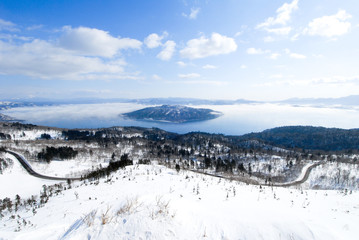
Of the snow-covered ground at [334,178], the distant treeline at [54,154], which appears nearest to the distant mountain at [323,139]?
the snow-covered ground at [334,178]

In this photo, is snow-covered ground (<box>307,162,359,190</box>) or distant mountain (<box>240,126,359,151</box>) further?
distant mountain (<box>240,126,359,151</box>)

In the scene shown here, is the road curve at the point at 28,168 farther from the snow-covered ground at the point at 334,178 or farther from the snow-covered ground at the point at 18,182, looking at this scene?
the snow-covered ground at the point at 334,178

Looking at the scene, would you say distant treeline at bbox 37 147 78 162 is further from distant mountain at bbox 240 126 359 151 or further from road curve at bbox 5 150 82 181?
distant mountain at bbox 240 126 359 151

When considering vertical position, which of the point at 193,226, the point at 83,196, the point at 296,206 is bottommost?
the point at 83,196

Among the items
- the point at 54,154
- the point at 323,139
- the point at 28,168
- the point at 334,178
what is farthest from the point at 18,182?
the point at 323,139

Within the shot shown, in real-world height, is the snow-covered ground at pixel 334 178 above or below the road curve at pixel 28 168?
below

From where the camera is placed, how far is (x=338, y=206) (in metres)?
8.22

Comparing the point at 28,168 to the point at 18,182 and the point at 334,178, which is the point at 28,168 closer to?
the point at 18,182

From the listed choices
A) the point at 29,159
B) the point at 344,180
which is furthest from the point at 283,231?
the point at 29,159

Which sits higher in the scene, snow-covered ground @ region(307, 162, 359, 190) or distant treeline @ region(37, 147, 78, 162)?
distant treeline @ region(37, 147, 78, 162)

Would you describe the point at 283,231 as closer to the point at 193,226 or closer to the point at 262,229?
the point at 262,229

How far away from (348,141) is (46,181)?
21650cm

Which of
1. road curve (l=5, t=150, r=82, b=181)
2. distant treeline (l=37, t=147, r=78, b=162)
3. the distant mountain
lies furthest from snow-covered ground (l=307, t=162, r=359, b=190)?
distant treeline (l=37, t=147, r=78, b=162)

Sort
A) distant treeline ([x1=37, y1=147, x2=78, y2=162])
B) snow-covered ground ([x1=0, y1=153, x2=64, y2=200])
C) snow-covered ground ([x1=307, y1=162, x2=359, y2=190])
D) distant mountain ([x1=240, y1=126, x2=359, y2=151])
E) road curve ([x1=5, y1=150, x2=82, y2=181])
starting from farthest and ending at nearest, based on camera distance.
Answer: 1. distant mountain ([x1=240, y1=126, x2=359, y2=151])
2. distant treeline ([x1=37, y1=147, x2=78, y2=162])
3. snow-covered ground ([x1=307, y1=162, x2=359, y2=190])
4. road curve ([x1=5, y1=150, x2=82, y2=181])
5. snow-covered ground ([x1=0, y1=153, x2=64, y2=200])
